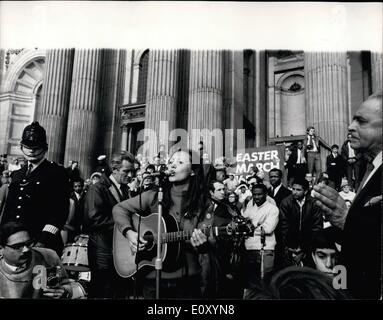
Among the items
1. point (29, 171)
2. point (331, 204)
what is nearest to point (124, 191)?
point (29, 171)

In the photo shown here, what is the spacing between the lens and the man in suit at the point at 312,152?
6.68m

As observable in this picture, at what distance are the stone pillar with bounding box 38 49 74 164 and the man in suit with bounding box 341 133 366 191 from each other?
162 inches

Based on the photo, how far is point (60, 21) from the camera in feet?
23.7

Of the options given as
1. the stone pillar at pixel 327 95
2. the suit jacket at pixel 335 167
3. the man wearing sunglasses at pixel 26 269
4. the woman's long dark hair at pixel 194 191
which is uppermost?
the stone pillar at pixel 327 95

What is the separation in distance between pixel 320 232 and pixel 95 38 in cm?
442

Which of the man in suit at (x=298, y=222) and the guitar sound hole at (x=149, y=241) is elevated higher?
the man in suit at (x=298, y=222)

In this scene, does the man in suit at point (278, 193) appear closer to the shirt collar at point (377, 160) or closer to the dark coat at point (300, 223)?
the dark coat at point (300, 223)

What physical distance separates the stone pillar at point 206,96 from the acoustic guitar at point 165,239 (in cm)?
130

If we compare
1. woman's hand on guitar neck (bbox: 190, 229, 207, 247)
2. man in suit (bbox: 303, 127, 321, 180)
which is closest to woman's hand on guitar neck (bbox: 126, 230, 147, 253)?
woman's hand on guitar neck (bbox: 190, 229, 207, 247)

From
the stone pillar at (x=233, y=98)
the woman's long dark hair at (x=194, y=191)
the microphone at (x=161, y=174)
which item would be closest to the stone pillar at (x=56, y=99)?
the microphone at (x=161, y=174)

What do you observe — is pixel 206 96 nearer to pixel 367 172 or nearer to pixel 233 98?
pixel 233 98

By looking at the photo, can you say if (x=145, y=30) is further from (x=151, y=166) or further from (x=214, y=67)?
(x=151, y=166)

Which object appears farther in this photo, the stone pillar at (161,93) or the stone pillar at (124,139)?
the stone pillar at (161,93)

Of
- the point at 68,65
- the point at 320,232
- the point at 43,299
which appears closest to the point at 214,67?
the point at 68,65
